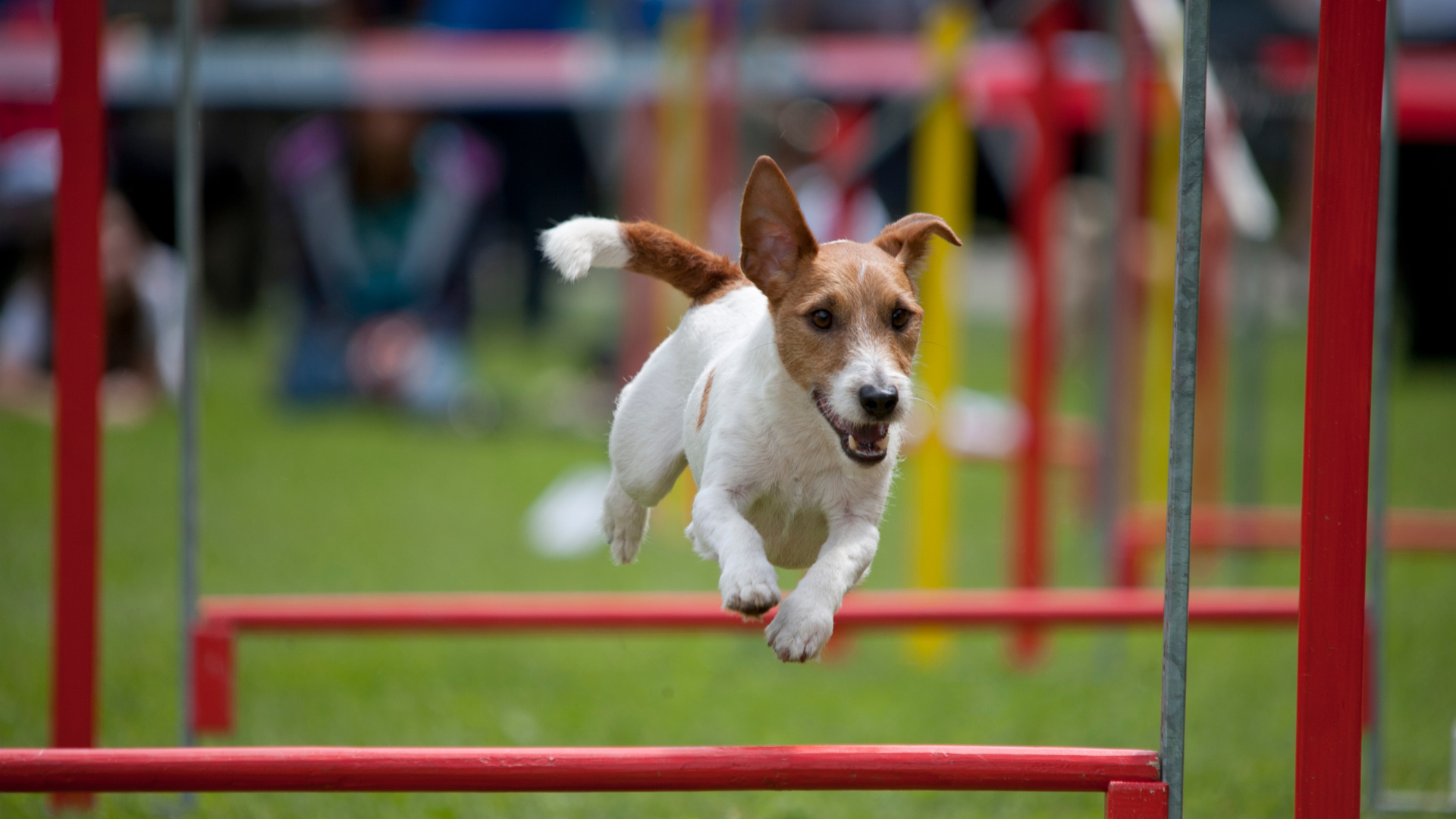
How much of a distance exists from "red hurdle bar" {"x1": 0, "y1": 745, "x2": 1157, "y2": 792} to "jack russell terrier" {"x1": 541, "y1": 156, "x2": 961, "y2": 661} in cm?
38

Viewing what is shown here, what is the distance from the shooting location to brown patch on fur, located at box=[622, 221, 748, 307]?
210cm

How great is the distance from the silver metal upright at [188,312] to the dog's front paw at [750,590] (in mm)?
1911

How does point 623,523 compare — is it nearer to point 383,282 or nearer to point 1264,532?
point 1264,532

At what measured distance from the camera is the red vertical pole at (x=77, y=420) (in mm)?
3256

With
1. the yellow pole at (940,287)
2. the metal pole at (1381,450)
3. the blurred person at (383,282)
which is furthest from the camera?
the blurred person at (383,282)

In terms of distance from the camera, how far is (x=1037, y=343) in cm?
527

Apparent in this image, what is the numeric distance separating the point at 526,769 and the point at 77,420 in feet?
5.95

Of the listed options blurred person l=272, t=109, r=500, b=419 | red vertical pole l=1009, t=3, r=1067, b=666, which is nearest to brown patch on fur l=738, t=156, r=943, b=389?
red vertical pole l=1009, t=3, r=1067, b=666

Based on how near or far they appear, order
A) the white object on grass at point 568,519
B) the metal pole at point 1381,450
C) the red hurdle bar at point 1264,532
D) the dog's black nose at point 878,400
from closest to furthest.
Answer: the dog's black nose at point 878,400 < the metal pole at point 1381,450 < the red hurdle bar at point 1264,532 < the white object on grass at point 568,519

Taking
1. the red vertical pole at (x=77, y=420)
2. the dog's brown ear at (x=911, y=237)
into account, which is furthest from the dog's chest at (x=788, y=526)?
the red vertical pole at (x=77, y=420)

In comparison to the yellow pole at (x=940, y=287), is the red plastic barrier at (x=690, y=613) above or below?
below

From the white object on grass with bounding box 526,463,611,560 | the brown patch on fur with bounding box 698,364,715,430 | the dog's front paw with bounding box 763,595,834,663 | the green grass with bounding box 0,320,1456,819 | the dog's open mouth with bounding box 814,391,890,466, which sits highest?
the brown patch on fur with bounding box 698,364,715,430

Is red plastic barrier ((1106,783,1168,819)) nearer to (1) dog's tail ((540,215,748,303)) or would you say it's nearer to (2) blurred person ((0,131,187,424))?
(1) dog's tail ((540,215,748,303))

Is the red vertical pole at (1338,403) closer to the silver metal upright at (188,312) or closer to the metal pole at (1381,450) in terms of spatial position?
the metal pole at (1381,450)
